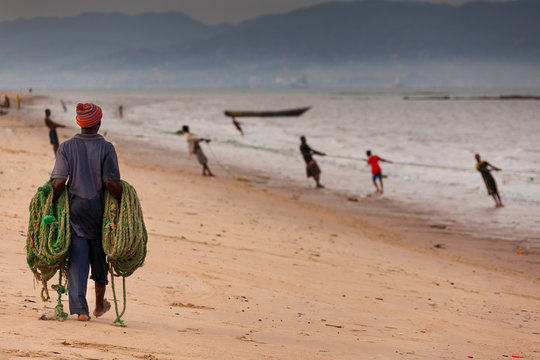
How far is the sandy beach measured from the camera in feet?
15.9

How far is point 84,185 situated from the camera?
472cm

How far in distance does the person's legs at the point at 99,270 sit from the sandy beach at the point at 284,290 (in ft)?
0.46

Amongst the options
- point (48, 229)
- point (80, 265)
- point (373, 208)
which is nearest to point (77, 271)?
point (80, 265)

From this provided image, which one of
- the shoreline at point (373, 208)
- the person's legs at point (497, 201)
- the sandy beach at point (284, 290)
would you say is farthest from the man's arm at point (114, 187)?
the person's legs at point (497, 201)

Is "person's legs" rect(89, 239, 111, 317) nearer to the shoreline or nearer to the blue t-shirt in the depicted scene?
the blue t-shirt

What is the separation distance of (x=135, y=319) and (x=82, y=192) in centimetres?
139

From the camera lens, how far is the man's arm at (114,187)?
4.72 meters

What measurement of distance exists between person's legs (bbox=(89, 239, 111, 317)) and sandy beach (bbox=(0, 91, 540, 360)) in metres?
0.14

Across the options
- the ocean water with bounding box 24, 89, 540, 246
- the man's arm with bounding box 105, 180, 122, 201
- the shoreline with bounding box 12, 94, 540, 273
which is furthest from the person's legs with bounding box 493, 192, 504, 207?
the man's arm with bounding box 105, 180, 122, 201

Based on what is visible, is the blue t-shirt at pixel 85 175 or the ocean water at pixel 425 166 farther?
the ocean water at pixel 425 166

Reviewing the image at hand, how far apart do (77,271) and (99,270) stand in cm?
21

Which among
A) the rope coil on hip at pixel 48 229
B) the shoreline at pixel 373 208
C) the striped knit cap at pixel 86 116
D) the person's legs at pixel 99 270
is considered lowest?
the shoreline at pixel 373 208

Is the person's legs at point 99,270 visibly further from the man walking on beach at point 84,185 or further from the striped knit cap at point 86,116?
the striped knit cap at point 86,116

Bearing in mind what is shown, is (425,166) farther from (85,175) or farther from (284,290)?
(85,175)
